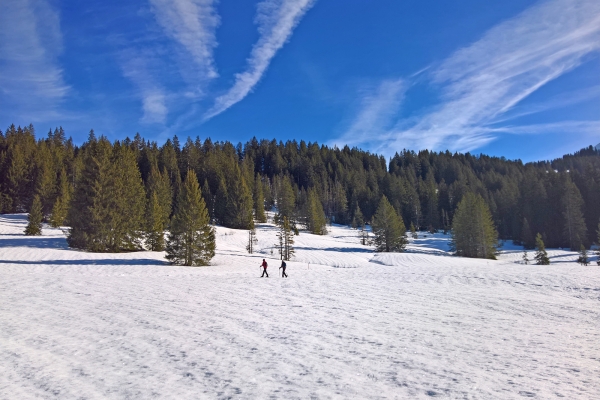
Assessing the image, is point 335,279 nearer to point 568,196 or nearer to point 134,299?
point 134,299

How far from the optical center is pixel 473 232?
52.6 m

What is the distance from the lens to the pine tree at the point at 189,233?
104 ft

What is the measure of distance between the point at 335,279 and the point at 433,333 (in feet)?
46.4

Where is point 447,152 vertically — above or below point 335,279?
above

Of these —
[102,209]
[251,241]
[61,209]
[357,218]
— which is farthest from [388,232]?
[61,209]

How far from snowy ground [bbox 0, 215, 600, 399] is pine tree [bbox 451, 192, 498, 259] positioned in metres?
Result: 31.0

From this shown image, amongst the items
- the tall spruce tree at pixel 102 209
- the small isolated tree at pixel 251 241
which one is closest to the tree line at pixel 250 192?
the tall spruce tree at pixel 102 209

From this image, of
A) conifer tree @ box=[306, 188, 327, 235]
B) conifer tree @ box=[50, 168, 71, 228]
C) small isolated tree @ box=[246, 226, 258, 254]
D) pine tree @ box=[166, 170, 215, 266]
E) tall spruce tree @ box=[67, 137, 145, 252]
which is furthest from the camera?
conifer tree @ box=[306, 188, 327, 235]

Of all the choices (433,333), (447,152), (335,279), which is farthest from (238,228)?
(447,152)

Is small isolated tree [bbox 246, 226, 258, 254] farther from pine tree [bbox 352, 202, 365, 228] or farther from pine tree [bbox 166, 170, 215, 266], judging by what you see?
pine tree [bbox 352, 202, 365, 228]

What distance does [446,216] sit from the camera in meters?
104

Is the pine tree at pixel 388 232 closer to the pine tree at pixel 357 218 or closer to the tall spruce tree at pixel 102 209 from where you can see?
the pine tree at pixel 357 218

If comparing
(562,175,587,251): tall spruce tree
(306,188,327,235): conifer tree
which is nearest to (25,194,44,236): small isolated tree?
(306,188,327,235): conifer tree

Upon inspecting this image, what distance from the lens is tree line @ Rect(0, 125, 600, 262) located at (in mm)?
36344
